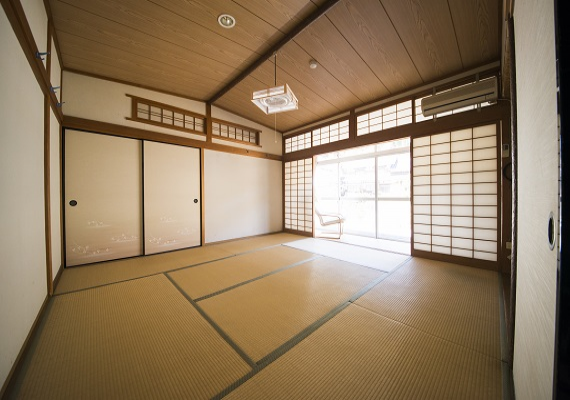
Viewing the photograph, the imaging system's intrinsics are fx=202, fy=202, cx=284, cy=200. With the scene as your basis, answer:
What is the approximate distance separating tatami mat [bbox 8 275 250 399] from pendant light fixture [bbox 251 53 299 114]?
7.55 feet

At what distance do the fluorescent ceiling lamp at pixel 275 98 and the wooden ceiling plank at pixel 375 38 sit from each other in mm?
867

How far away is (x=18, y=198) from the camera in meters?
1.33

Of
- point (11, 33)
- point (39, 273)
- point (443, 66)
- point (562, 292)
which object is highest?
point (443, 66)

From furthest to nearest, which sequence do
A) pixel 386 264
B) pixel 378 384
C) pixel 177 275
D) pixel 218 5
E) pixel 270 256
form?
pixel 270 256, pixel 386 264, pixel 177 275, pixel 218 5, pixel 378 384

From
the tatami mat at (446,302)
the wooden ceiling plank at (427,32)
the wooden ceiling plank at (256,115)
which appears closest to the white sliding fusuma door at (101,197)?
the wooden ceiling plank at (256,115)

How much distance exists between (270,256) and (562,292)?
327 centimetres

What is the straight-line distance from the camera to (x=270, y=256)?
3418 millimetres

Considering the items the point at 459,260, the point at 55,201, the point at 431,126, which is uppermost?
the point at 431,126

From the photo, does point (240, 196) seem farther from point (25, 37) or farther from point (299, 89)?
point (25, 37)

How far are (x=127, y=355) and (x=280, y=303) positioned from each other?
117 cm

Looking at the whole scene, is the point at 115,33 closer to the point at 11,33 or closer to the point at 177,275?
the point at 11,33

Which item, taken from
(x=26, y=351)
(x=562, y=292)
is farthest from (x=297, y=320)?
(x=26, y=351)

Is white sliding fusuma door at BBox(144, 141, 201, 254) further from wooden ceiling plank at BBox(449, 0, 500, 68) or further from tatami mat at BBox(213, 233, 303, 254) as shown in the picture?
wooden ceiling plank at BBox(449, 0, 500, 68)

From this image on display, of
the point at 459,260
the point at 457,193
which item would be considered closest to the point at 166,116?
the point at 457,193
